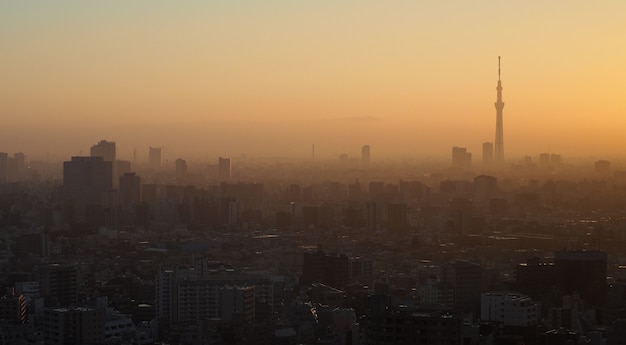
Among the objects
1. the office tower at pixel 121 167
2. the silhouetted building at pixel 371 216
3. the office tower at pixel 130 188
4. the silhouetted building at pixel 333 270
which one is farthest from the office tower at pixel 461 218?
the office tower at pixel 121 167

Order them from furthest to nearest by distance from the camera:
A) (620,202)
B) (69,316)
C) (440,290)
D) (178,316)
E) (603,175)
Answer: (603,175) → (620,202) → (440,290) → (178,316) → (69,316)

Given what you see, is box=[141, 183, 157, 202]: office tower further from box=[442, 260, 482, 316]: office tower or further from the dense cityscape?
box=[442, 260, 482, 316]: office tower

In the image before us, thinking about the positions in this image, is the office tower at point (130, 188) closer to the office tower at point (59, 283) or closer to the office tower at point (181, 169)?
the office tower at point (181, 169)

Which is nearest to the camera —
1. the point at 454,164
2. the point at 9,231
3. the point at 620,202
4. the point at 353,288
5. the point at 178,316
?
the point at 178,316

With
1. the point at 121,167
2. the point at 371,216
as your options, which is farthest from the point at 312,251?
the point at 121,167

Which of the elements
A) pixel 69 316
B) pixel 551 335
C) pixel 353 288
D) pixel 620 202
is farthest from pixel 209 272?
pixel 620 202

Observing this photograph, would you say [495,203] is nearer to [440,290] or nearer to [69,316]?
[440,290]

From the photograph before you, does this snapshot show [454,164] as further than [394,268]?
Yes
